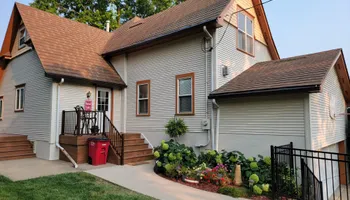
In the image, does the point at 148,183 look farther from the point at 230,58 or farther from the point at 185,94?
the point at 230,58

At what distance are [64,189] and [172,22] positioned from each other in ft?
24.8

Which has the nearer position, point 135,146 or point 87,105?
point 135,146

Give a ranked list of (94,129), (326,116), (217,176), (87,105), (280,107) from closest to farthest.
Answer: (217,176)
(280,107)
(326,116)
(94,129)
(87,105)

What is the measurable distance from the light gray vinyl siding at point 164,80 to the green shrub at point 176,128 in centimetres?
19

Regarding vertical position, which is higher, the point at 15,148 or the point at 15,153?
the point at 15,148

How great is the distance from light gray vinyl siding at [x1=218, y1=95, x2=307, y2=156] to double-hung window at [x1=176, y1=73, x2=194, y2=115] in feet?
4.03

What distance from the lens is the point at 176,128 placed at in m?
8.52

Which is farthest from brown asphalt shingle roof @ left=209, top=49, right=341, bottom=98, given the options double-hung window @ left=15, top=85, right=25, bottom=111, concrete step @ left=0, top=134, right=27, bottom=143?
double-hung window @ left=15, top=85, right=25, bottom=111

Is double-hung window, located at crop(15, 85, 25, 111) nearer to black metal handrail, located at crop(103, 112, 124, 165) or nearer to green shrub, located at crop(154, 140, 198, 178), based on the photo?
black metal handrail, located at crop(103, 112, 124, 165)

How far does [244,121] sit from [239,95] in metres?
0.92

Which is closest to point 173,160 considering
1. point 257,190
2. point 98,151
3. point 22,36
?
point 257,190

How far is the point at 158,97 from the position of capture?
32.1 feet

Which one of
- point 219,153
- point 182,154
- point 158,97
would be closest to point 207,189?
point 182,154

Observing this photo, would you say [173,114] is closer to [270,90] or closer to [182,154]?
[182,154]
